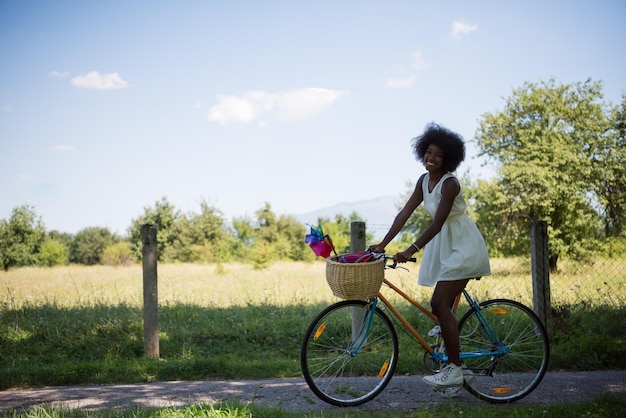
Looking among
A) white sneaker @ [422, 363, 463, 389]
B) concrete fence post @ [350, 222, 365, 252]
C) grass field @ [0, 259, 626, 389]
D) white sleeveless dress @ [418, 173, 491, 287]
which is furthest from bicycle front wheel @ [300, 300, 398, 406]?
concrete fence post @ [350, 222, 365, 252]

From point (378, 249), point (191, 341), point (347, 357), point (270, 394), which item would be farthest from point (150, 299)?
point (378, 249)

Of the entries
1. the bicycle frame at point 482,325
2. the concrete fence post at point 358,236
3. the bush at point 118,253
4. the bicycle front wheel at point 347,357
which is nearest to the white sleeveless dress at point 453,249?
the bicycle frame at point 482,325

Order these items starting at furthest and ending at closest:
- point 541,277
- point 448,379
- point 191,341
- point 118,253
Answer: point 118,253
point 191,341
point 541,277
point 448,379

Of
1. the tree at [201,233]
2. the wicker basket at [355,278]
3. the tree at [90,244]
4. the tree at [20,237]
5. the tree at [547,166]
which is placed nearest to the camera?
the wicker basket at [355,278]

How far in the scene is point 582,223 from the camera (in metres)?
23.8

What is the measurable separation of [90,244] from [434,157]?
71.9 meters

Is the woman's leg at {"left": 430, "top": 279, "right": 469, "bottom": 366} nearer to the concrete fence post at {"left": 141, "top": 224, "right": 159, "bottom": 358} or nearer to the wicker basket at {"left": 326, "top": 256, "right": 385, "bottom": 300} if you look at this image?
the wicker basket at {"left": 326, "top": 256, "right": 385, "bottom": 300}

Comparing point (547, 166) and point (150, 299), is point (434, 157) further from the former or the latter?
point (547, 166)

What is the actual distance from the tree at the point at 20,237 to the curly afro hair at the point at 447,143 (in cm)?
4380

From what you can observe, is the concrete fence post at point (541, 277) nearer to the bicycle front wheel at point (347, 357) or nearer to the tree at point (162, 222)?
the bicycle front wheel at point (347, 357)

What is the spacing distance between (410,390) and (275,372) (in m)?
1.60

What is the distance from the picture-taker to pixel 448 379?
4613 mm

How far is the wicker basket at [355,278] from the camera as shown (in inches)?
168

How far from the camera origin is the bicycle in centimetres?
467
